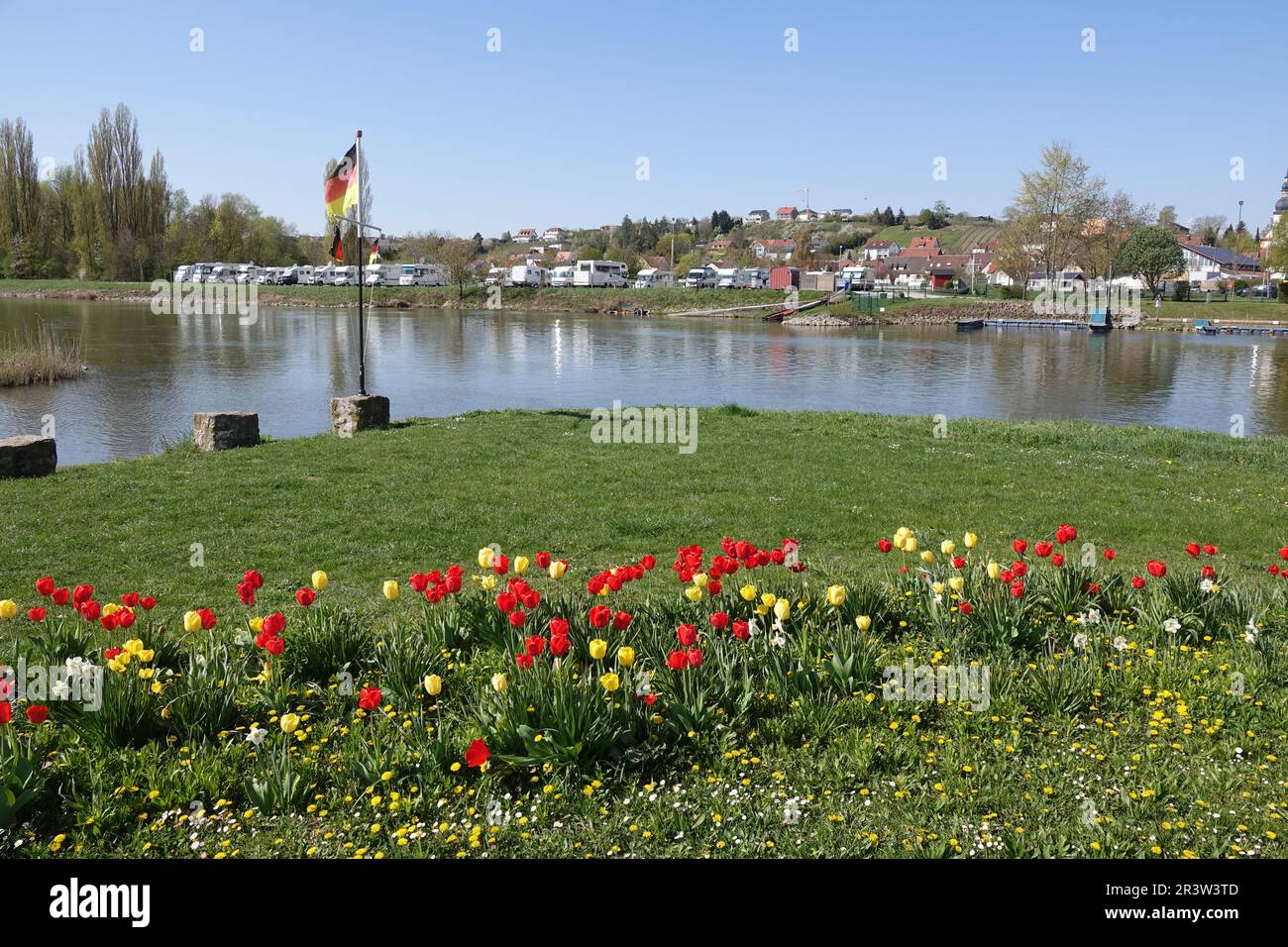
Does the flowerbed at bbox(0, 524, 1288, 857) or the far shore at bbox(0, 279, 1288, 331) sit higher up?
the far shore at bbox(0, 279, 1288, 331)

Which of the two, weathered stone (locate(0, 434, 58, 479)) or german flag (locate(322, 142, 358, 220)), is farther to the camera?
german flag (locate(322, 142, 358, 220))

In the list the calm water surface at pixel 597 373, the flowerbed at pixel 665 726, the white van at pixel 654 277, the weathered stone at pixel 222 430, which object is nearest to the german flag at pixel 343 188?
the weathered stone at pixel 222 430

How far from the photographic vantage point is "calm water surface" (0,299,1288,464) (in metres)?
23.8

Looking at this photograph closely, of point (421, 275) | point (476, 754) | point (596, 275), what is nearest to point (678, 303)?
point (596, 275)

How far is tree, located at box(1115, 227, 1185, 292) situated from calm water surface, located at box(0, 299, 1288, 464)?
23007mm

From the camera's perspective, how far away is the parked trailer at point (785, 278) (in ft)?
320

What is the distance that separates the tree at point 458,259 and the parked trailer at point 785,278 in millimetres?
31630

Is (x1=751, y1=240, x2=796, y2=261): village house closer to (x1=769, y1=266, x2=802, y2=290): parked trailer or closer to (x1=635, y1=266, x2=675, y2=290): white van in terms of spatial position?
(x1=635, y1=266, x2=675, y2=290): white van

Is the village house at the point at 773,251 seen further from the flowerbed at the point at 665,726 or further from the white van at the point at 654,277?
the flowerbed at the point at 665,726

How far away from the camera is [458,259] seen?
95.7 meters

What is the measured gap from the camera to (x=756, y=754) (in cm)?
466

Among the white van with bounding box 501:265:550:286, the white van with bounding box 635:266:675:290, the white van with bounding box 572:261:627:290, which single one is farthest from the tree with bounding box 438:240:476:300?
the white van with bounding box 635:266:675:290

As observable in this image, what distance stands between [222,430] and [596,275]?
82.3 meters
